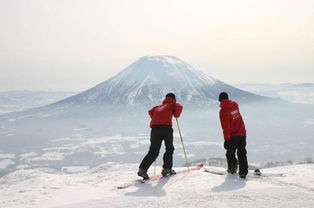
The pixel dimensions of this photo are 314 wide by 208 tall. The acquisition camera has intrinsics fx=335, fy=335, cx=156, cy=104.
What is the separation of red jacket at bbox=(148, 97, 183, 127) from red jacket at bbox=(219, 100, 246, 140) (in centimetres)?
120

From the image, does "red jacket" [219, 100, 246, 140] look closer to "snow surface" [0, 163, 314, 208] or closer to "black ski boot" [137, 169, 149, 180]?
"snow surface" [0, 163, 314, 208]

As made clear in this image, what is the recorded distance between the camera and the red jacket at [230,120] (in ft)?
29.5

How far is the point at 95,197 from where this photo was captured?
7.31 metres

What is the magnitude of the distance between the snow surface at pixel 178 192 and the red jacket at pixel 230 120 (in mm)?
1183

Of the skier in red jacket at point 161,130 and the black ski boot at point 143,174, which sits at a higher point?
the skier in red jacket at point 161,130

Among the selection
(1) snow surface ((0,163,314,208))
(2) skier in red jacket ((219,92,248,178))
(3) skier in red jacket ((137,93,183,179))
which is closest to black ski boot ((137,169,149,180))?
(3) skier in red jacket ((137,93,183,179))

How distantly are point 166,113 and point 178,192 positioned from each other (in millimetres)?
2605

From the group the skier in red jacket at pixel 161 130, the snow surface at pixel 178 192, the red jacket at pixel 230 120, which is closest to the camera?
the snow surface at pixel 178 192

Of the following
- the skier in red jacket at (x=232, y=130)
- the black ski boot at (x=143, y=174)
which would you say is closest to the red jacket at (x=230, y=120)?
the skier in red jacket at (x=232, y=130)

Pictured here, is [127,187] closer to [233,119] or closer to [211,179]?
[211,179]

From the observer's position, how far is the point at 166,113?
9305 mm

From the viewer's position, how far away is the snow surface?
652 centimetres

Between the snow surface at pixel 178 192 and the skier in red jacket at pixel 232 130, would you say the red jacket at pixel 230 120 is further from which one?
the snow surface at pixel 178 192

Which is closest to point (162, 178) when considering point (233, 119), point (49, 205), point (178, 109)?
point (178, 109)
